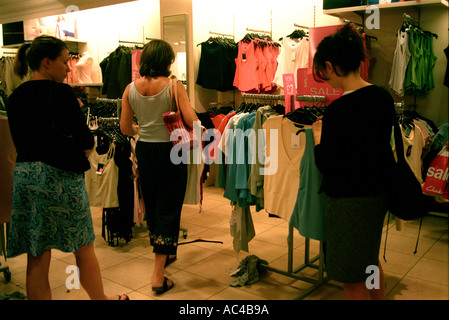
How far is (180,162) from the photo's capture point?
8.70 feet

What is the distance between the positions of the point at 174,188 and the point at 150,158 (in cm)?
25

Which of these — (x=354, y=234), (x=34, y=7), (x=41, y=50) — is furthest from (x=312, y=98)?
(x=34, y=7)

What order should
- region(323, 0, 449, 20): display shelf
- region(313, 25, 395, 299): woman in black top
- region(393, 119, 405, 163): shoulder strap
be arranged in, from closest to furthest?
region(313, 25, 395, 299): woman in black top, region(393, 119, 405, 163): shoulder strap, region(323, 0, 449, 20): display shelf

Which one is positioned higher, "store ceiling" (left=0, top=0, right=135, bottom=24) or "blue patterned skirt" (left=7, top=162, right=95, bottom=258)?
"store ceiling" (left=0, top=0, right=135, bottom=24)

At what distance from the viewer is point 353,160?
169 cm

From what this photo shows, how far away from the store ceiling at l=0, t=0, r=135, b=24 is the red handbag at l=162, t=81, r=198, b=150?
5.64ft

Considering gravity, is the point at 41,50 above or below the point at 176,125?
above

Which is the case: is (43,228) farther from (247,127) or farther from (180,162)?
(247,127)

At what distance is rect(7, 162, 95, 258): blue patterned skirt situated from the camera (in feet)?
6.45

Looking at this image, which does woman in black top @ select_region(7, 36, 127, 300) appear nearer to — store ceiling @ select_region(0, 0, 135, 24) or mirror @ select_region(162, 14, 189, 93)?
store ceiling @ select_region(0, 0, 135, 24)

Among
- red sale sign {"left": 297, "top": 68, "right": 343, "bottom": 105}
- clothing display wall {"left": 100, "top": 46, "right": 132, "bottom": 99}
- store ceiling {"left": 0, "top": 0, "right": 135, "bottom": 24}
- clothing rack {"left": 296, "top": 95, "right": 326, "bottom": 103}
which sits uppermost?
store ceiling {"left": 0, "top": 0, "right": 135, "bottom": 24}

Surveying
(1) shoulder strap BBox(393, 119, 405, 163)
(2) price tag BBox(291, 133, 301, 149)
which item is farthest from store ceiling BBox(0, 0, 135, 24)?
(1) shoulder strap BBox(393, 119, 405, 163)

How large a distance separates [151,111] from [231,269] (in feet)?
4.35

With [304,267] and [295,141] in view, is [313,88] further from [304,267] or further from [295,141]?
[304,267]
